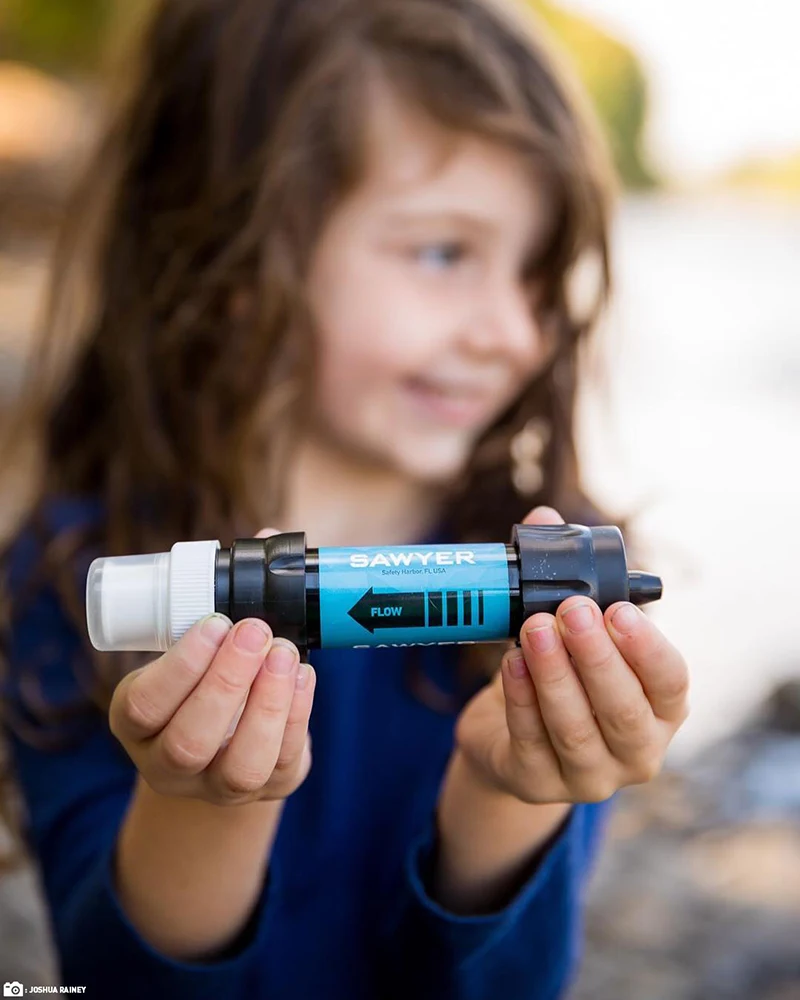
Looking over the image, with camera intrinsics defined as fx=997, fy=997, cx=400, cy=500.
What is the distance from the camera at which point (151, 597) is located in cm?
71

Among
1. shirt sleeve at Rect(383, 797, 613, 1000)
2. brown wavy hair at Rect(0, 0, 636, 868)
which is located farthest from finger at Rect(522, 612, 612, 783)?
brown wavy hair at Rect(0, 0, 636, 868)

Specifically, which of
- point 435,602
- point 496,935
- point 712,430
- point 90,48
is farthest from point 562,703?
point 90,48

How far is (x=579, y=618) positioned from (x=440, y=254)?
71 centimetres

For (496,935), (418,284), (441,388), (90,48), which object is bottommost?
(496,935)

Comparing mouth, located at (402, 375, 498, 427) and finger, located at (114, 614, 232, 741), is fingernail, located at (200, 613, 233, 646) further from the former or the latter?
mouth, located at (402, 375, 498, 427)

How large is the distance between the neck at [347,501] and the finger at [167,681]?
705 mm

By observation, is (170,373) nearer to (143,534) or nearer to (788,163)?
(143,534)

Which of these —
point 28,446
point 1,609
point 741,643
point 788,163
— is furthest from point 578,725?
point 788,163

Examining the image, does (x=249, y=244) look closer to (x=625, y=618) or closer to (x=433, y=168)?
(x=433, y=168)

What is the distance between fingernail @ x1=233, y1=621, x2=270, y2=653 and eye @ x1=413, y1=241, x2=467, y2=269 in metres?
0.71

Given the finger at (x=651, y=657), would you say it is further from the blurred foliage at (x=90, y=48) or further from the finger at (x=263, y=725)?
the blurred foliage at (x=90, y=48)

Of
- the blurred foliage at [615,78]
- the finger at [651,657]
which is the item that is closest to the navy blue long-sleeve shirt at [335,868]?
the finger at [651,657]

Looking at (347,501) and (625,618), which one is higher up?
(347,501)

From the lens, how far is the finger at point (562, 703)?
0.69 m
